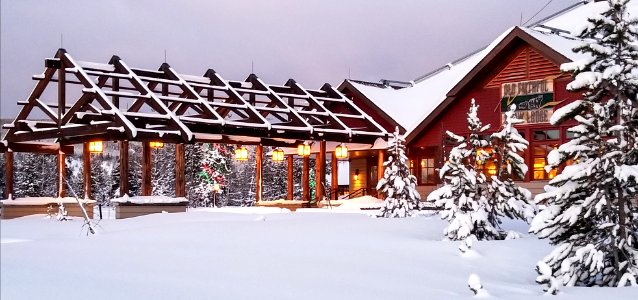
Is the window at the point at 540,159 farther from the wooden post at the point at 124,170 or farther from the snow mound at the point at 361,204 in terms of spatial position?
the wooden post at the point at 124,170

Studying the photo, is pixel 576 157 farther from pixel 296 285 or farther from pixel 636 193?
pixel 296 285

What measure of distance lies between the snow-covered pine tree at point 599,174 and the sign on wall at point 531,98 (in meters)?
13.7

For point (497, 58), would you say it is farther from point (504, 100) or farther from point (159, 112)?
point (159, 112)

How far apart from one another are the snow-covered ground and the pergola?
16.3 feet

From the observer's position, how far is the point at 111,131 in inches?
817

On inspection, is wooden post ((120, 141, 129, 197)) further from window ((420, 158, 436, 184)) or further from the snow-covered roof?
window ((420, 158, 436, 184))

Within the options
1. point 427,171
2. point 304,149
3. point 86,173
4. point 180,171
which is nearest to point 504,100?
point 427,171

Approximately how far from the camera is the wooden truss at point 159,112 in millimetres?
21562

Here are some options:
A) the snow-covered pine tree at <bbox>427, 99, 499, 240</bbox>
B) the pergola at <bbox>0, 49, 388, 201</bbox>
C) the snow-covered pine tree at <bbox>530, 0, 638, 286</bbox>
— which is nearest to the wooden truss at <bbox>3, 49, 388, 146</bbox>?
the pergola at <bbox>0, 49, 388, 201</bbox>

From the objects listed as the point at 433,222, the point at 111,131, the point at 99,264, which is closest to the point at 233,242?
the point at 99,264

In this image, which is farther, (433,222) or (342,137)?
(342,137)

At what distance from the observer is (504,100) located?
26.1 m

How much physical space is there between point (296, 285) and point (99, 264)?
8.66 ft

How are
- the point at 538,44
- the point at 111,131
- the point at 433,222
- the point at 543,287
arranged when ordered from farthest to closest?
the point at 538,44 → the point at 111,131 → the point at 433,222 → the point at 543,287
